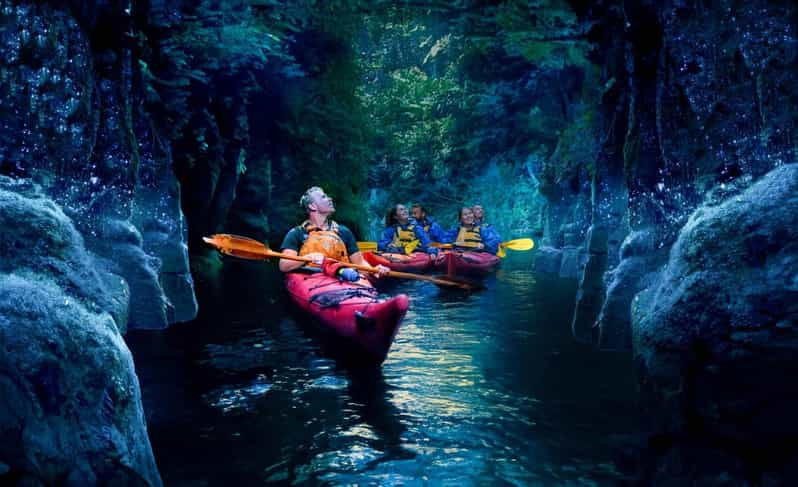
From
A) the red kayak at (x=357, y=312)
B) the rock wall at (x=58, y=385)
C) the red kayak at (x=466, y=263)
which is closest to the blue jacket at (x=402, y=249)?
the red kayak at (x=466, y=263)

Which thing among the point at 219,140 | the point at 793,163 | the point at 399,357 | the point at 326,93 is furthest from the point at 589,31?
the point at 326,93

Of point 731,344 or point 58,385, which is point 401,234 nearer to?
point 731,344

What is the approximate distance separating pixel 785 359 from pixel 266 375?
4.31 m

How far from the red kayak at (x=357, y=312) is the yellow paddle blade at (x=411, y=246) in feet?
20.7

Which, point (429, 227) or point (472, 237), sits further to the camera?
point (429, 227)

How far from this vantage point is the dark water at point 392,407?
3.58 metres

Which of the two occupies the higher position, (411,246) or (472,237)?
(472,237)

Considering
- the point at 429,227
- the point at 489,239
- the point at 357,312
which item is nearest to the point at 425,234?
the point at 429,227

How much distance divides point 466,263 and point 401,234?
2024 millimetres

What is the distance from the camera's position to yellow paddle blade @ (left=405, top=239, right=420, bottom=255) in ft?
44.4

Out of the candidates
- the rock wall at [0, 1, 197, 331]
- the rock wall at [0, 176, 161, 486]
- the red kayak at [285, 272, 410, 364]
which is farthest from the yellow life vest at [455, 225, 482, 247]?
the rock wall at [0, 176, 161, 486]

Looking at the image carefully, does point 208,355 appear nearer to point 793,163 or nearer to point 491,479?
point 491,479

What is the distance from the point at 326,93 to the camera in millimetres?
15094

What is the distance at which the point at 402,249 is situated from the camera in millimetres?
13602
